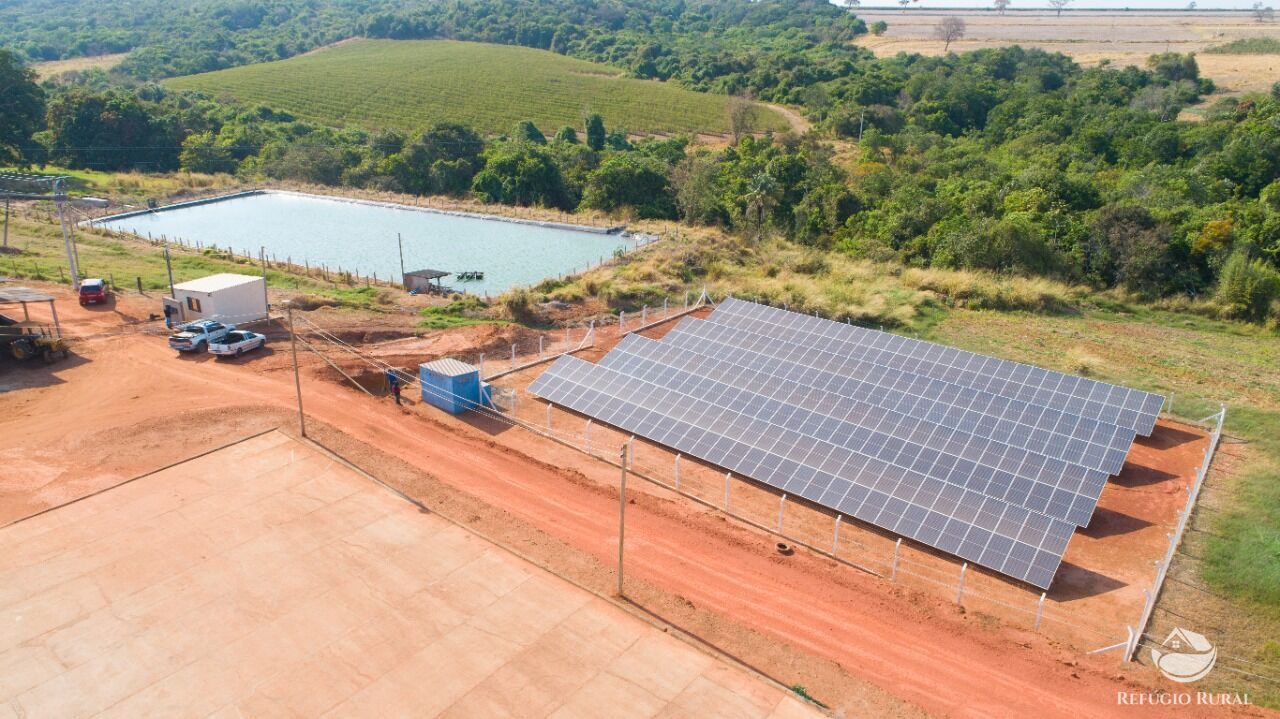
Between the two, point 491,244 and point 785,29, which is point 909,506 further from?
point 785,29

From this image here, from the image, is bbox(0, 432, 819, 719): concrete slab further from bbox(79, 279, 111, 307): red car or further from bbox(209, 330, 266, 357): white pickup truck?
bbox(79, 279, 111, 307): red car

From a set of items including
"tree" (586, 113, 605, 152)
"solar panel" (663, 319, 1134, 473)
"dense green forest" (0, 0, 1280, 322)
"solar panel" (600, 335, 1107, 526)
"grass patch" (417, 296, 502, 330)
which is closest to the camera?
"solar panel" (600, 335, 1107, 526)

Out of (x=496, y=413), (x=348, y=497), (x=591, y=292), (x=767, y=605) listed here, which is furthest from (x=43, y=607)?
(x=591, y=292)

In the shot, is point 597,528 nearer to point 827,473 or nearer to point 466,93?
point 827,473

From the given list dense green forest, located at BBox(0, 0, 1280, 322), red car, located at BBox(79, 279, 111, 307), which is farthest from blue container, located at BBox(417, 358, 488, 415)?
dense green forest, located at BBox(0, 0, 1280, 322)

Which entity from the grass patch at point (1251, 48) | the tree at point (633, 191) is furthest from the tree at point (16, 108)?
the grass patch at point (1251, 48)

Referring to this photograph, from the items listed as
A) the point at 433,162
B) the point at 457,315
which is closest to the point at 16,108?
the point at 433,162

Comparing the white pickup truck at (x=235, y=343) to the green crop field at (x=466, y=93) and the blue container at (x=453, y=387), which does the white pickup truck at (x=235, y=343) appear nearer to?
the blue container at (x=453, y=387)

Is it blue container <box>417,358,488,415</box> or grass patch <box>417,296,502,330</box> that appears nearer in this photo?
blue container <box>417,358,488,415</box>
